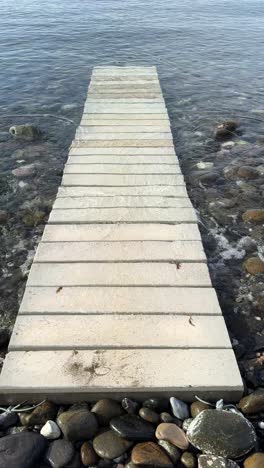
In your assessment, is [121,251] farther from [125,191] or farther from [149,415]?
[149,415]

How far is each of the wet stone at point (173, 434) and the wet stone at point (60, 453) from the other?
0.71 metres

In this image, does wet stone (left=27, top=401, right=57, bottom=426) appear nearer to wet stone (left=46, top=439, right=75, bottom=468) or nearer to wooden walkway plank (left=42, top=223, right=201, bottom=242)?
wet stone (left=46, top=439, right=75, bottom=468)

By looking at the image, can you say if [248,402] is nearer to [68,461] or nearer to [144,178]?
[68,461]

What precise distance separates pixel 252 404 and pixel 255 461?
516 millimetres

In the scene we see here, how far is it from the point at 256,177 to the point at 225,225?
1.84 meters

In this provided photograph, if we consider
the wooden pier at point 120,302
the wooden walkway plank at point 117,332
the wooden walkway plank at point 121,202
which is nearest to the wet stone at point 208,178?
the wooden pier at point 120,302

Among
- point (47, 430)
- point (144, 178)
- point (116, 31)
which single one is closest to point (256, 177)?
point (144, 178)

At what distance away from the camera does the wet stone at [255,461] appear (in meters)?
3.01

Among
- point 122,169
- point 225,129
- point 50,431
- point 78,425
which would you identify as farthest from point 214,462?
point 225,129

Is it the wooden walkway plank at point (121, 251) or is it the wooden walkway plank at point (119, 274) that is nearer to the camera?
the wooden walkway plank at point (119, 274)

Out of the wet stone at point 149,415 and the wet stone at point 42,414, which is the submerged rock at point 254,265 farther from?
the wet stone at point 42,414

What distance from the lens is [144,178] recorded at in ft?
21.8

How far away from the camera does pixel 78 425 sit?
10.7 feet

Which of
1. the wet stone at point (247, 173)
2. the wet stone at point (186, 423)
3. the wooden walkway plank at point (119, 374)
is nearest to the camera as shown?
the wet stone at point (186, 423)
